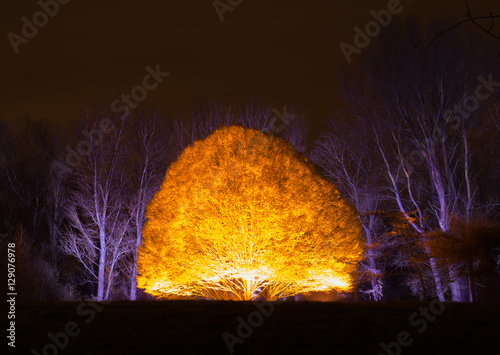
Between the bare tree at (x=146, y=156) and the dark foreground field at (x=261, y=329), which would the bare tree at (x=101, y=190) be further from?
the dark foreground field at (x=261, y=329)

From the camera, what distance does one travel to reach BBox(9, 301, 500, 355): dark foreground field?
357 inches

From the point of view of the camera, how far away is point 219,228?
18875 mm

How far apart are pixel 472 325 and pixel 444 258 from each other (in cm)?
914

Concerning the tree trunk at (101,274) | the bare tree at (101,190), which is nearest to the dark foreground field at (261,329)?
the tree trunk at (101,274)

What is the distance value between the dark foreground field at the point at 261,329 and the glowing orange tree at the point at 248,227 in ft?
17.8

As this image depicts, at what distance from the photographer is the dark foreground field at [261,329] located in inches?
357

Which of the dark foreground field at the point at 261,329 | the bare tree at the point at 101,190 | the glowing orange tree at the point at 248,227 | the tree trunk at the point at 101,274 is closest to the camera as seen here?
the dark foreground field at the point at 261,329

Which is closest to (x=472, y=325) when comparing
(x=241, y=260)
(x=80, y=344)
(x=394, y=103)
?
(x=80, y=344)

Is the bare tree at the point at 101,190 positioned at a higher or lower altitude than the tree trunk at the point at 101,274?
higher

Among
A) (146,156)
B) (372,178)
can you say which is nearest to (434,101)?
(372,178)

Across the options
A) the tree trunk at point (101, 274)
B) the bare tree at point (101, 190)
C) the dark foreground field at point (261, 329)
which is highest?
the bare tree at point (101, 190)

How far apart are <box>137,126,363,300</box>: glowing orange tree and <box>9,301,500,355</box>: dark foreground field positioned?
5411 millimetres

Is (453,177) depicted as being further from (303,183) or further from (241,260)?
(241,260)

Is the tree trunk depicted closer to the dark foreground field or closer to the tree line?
the tree line
